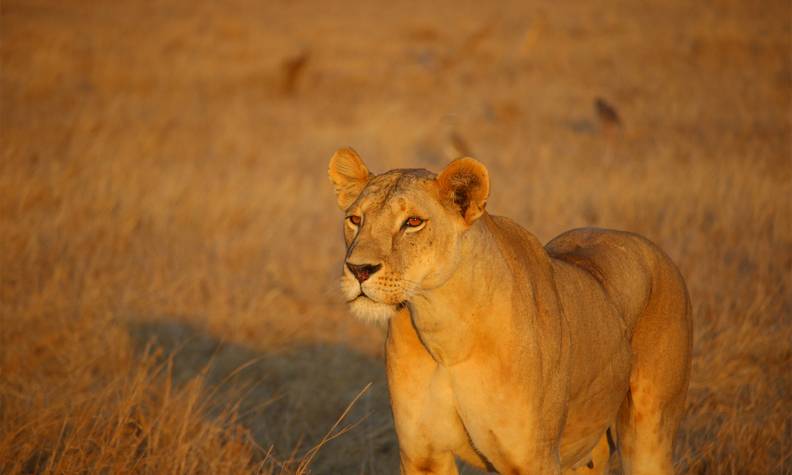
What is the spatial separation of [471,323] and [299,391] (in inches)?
120

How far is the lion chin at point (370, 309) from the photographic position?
3.30 meters

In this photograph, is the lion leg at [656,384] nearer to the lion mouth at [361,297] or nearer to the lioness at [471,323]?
the lioness at [471,323]

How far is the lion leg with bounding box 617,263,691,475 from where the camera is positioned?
413 cm

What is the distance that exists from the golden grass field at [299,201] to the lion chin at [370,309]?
1241 mm

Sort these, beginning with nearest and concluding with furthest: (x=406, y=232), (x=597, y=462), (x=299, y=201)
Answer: (x=406, y=232), (x=597, y=462), (x=299, y=201)

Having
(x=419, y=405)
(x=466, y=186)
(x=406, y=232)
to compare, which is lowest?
(x=419, y=405)

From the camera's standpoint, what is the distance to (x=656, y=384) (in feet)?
13.5

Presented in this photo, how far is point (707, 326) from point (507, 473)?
12.2ft

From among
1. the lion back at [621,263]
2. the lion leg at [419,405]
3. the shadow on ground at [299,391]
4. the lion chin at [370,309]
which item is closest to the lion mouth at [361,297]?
the lion chin at [370,309]

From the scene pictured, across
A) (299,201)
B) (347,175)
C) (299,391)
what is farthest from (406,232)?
(299,201)

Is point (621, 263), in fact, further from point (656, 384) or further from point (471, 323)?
point (471, 323)

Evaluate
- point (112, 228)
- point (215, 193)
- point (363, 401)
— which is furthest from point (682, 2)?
point (363, 401)

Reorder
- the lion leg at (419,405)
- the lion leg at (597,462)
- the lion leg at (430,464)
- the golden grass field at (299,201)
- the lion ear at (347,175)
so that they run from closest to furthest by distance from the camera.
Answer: the lion leg at (419,405)
the lion leg at (430,464)
the lion ear at (347,175)
the lion leg at (597,462)
the golden grass field at (299,201)

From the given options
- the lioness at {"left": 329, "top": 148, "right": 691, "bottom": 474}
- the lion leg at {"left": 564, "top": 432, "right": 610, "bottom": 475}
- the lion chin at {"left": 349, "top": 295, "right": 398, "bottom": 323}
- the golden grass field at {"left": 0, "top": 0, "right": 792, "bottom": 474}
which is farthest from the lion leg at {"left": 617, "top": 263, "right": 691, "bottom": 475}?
the lion chin at {"left": 349, "top": 295, "right": 398, "bottom": 323}
